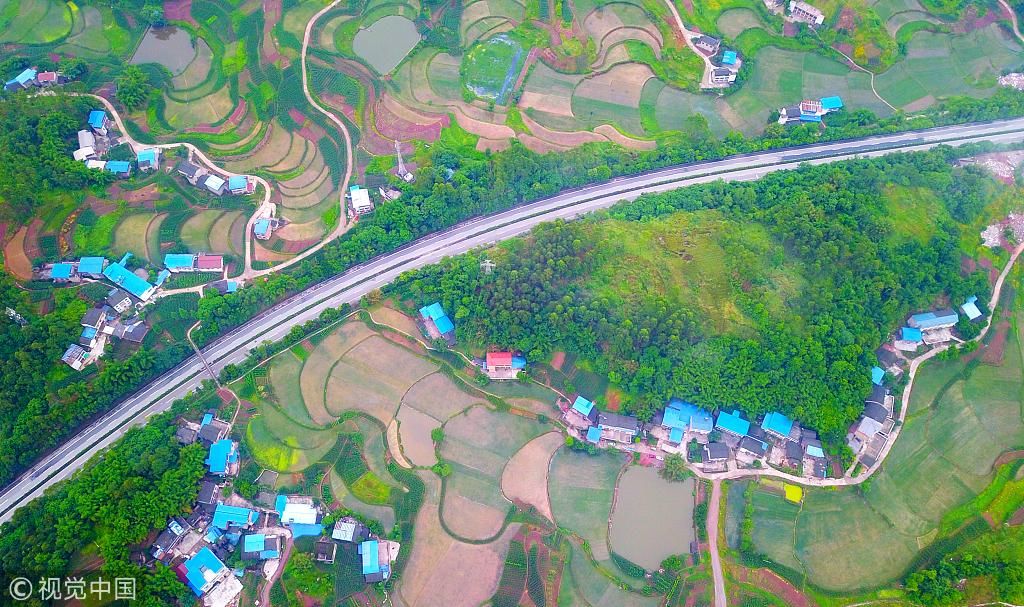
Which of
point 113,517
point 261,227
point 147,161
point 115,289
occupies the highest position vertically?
point 147,161

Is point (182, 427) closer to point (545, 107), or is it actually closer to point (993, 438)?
point (545, 107)

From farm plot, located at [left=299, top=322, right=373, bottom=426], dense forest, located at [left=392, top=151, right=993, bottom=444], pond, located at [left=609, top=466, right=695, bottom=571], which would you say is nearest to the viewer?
pond, located at [left=609, top=466, right=695, bottom=571]

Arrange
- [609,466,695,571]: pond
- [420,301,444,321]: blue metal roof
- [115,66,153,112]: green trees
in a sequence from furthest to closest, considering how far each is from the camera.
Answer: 1. [115,66,153,112]: green trees
2. [420,301,444,321]: blue metal roof
3. [609,466,695,571]: pond

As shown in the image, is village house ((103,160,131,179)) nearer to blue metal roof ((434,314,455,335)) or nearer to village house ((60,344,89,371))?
village house ((60,344,89,371))

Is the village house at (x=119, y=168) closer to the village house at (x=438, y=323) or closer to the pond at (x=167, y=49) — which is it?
the pond at (x=167, y=49)

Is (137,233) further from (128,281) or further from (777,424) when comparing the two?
(777,424)

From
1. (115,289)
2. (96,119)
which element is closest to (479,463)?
(115,289)

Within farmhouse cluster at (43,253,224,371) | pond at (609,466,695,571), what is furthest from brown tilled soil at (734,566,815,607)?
farmhouse cluster at (43,253,224,371)
